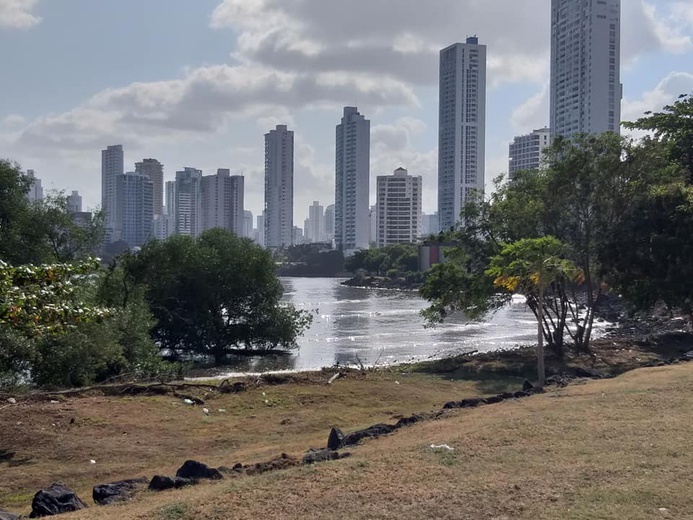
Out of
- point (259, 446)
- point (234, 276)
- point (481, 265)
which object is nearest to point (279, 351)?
point (234, 276)

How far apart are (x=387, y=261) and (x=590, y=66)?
45.2 meters

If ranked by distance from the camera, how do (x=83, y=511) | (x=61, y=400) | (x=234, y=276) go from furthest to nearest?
(x=234, y=276)
(x=61, y=400)
(x=83, y=511)

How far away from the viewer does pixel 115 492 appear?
8.91m

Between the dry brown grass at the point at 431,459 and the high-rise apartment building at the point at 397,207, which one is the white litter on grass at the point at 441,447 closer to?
the dry brown grass at the point at 431,459

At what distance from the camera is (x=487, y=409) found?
13711mm

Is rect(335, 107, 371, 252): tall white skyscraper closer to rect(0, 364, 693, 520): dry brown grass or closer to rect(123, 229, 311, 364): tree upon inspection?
rect(123, 229, 311, 364): tree

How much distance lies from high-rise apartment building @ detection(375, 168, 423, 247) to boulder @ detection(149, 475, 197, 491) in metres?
166

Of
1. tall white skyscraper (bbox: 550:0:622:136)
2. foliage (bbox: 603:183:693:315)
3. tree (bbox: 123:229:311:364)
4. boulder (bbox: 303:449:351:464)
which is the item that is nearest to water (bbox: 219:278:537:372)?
tree (bbox: 123:229:311:364)

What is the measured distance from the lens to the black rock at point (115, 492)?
8.64 m

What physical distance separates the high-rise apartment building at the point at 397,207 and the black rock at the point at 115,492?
544ft

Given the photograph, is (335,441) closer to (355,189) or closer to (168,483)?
(168,483)

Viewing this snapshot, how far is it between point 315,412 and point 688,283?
15584 millimetres

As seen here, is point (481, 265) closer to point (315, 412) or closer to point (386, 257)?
point (315, 412)

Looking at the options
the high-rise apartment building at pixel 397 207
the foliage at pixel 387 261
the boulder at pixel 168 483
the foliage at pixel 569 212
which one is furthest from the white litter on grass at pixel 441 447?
the high-rise apartment building at pixel 397 207
